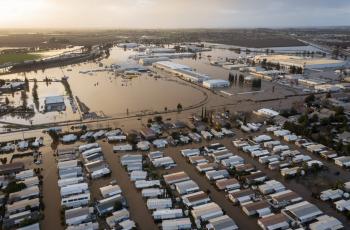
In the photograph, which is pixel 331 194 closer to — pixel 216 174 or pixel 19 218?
pixel 216 174

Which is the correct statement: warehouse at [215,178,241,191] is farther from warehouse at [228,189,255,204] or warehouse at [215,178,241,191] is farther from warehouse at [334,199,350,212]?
warehouse at [334,199,350,212]

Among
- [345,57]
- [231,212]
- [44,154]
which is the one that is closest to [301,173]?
[231,212]

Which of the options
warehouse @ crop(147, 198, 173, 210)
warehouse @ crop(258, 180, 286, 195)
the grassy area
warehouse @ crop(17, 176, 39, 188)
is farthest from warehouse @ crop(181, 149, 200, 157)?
the grassy area

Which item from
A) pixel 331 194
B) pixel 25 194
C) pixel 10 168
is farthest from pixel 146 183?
pixel 331 194

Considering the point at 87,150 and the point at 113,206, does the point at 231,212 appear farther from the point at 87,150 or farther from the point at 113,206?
the point at 87,150

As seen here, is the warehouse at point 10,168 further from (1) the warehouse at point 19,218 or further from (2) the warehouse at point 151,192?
(2) the warehouse at point 151,192
